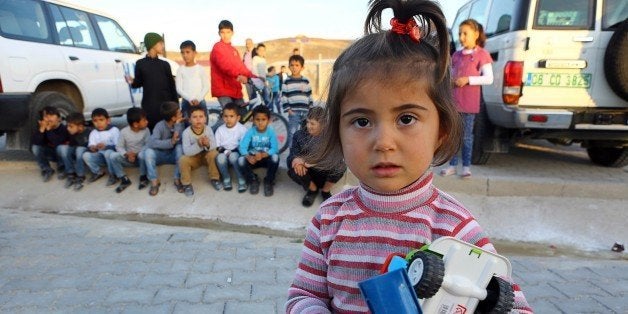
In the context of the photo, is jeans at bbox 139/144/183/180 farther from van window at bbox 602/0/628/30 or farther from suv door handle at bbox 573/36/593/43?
van window at bbox 602/0/628/30

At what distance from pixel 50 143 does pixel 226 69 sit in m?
2.39

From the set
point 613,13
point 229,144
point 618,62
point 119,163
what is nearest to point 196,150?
point 229,144

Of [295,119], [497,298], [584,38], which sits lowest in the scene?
[295,119]

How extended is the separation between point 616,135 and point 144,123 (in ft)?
17.8

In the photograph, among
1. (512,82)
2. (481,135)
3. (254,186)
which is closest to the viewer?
(512,82)

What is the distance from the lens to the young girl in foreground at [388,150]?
108 centimetres

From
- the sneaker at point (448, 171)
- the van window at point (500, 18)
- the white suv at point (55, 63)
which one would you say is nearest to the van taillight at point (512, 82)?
the van window at point (500, 18)

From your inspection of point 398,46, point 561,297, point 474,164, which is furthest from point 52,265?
point 474,164

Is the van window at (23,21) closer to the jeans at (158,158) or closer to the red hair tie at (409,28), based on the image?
the jeans at (158,158)

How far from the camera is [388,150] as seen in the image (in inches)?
41.8

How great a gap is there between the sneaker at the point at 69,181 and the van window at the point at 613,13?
619cm

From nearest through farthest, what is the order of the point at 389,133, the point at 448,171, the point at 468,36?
the point at 389,133
the point at 468,36
the point at 448,171

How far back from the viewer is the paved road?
8.89 ft

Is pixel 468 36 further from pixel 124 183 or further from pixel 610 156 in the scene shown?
pixel 124 183
